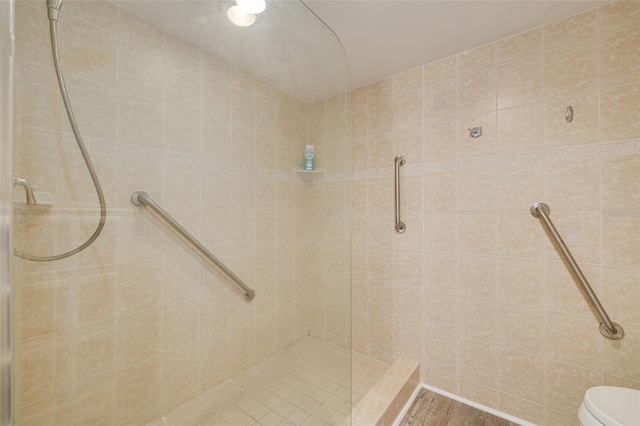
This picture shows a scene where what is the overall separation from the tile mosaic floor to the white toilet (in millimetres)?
879

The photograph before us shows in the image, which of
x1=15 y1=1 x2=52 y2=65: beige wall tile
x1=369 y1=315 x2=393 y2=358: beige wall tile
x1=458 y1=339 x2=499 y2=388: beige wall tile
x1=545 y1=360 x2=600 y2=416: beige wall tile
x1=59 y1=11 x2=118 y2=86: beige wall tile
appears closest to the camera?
x1=15 y1=1 x2=52 y2=65: beige wall tile

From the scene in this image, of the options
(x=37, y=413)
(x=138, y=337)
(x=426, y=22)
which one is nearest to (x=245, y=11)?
(x=426, y=22)

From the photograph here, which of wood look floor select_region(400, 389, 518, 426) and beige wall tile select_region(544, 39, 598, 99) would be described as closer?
beige wall tile select_region(544, 39, 598, 99)

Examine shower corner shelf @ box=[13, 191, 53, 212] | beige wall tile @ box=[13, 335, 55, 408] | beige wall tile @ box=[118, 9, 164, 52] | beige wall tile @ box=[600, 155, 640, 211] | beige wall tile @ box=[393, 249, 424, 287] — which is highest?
beige wall tile @ box=[118, 9, 164, 52]

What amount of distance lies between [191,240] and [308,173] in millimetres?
602

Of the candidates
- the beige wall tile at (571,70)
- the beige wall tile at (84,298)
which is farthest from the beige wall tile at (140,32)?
the beige wall tile at (571,70)

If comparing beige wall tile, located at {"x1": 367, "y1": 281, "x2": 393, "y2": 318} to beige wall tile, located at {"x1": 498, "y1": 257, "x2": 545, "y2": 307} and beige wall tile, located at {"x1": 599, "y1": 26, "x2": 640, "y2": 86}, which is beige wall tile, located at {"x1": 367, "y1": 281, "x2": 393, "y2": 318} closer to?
beige wall tile, located at {"x1": 498, "y1": 257, "x2": 545, "y2": 307}

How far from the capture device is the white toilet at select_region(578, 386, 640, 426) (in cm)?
86

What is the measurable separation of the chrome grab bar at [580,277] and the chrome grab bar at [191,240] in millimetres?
1415

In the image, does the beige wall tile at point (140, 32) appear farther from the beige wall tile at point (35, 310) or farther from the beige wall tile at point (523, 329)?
the beige wall tile at point (523, 329)

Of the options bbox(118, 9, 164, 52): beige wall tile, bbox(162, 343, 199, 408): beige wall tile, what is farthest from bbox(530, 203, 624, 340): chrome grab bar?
bbox(118, 9, 164, 52): beige wall tile

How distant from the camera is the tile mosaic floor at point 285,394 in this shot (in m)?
1.06

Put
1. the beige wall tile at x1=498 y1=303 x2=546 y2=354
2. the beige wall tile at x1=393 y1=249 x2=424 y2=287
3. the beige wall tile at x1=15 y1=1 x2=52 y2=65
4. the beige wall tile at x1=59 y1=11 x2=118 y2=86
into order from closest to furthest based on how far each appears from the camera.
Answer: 1. the beige wall tile at x1=15 y1=1 x2=52 y2=65
2. the beige wall tile at x1=59 y1=11 x2=118 y2=86
3. the beige wall tile at x1=498 y1=303 x2=546 y2=354
4. the beige wall tile at x1=393 y1=249 x2=424 y2=287

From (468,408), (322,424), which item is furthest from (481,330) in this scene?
(322,424)
